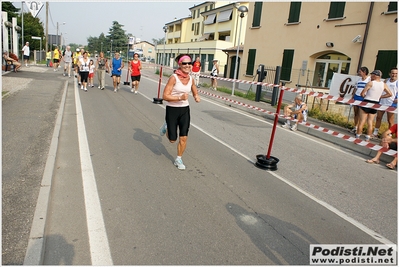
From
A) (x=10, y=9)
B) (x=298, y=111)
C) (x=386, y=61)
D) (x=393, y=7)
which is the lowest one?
(x=298, y=111)

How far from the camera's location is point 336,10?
15922 mm

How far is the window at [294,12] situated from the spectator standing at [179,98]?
15533mm

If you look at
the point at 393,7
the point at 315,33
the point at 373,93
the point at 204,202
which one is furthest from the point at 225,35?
the point at 204,202

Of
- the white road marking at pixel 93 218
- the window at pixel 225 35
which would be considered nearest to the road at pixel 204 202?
the white road marking at pixel 93 218

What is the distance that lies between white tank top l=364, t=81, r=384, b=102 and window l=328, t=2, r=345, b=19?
972cm

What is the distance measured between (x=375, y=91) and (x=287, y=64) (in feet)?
38.6

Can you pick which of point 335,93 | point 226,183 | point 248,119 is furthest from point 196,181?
point 335,93

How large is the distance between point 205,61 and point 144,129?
37520 mm

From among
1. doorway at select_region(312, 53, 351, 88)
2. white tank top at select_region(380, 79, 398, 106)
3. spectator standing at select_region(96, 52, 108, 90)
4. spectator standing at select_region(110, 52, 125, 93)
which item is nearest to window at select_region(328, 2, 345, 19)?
doorway at select_region(312, 53, 351, 88)

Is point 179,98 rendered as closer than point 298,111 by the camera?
Yes

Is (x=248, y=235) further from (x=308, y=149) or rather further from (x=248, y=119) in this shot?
(x=248, y=119)

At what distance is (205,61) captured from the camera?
43.7 metres

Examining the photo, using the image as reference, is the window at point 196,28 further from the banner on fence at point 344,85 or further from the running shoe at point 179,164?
the running shoe at point 179,164

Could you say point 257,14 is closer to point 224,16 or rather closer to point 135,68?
point 135,68
